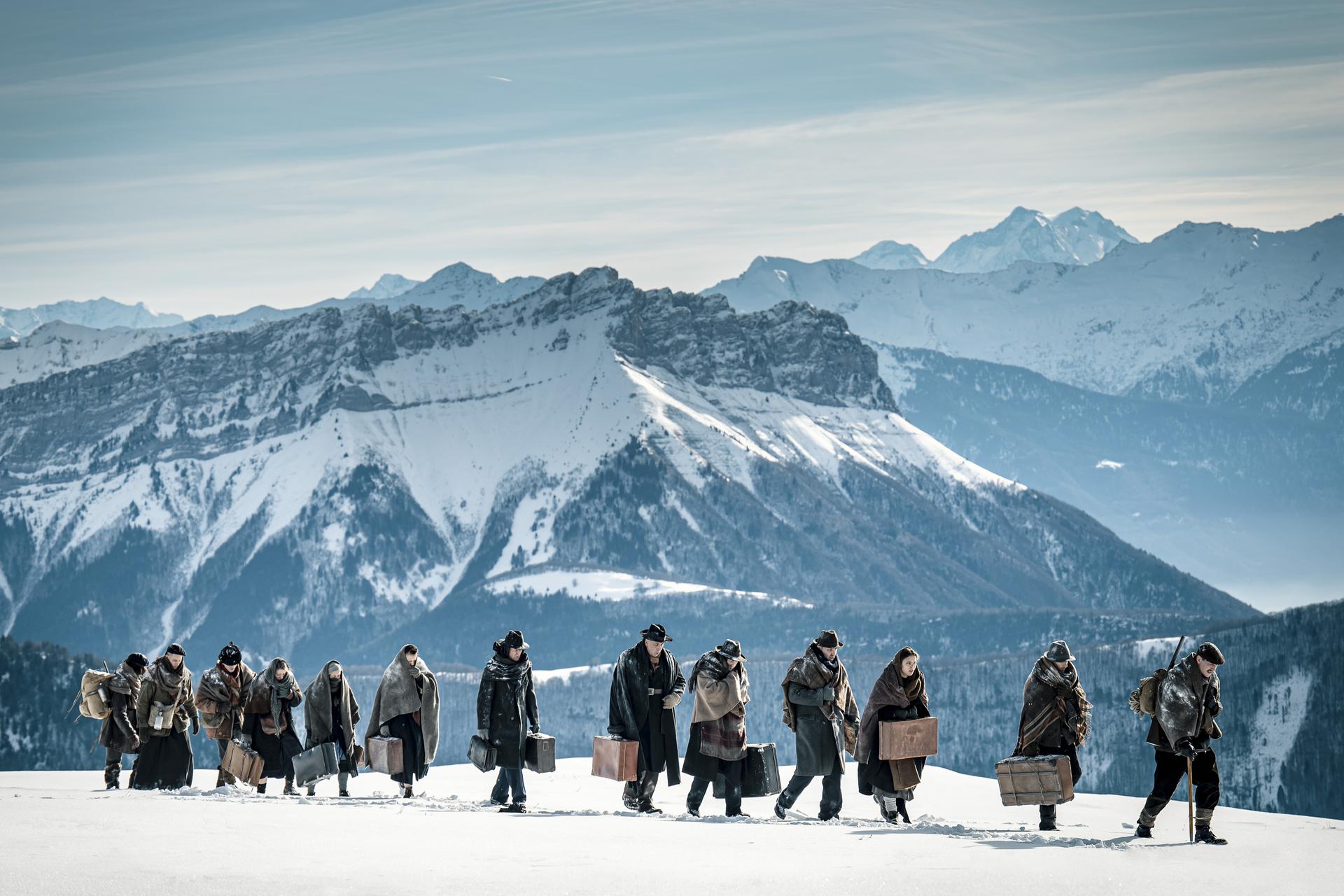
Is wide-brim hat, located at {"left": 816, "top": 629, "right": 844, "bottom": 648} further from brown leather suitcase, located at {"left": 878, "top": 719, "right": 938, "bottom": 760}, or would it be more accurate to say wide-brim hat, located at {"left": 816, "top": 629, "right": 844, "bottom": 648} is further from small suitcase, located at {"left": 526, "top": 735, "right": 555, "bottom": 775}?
small suitcase, located at {"left": 526, "top": 735, "right": 555, "bottom": 775}

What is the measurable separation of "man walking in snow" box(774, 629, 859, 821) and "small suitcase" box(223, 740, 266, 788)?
13643 mm

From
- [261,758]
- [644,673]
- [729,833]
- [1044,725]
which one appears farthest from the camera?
[261,758]

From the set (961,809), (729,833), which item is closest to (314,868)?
(729,833)

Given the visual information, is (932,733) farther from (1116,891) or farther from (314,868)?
A: (314,868)

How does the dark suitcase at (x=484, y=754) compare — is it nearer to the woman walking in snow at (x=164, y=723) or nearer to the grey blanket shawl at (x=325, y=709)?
Answer: the grey blanket shawl at (x=325, y=709)

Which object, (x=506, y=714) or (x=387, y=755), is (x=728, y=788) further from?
(x=387, y=755)

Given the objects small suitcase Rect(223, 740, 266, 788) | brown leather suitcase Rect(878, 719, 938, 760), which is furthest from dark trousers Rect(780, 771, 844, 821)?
small suitcase Rect(223, 740, 266, 788)

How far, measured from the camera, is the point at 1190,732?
152ft

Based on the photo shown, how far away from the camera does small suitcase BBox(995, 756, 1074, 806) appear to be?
47844 mm

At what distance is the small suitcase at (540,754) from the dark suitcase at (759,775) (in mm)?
3858

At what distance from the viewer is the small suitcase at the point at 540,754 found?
171 feet

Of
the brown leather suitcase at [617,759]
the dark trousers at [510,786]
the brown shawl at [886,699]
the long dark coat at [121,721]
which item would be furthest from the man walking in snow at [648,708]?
the long dark coat at [121,721]

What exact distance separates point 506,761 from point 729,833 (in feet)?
27.8

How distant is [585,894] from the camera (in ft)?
121
